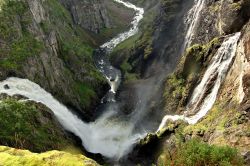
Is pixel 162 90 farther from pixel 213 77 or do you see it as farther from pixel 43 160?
pixel 43 160

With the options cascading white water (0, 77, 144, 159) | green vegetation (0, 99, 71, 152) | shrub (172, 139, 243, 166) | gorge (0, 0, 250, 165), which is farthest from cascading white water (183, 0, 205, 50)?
shrub (172, 139, 243, 166)

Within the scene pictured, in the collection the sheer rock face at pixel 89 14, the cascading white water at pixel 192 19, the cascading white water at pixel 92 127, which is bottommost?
the cascading white water at pixel 92 127

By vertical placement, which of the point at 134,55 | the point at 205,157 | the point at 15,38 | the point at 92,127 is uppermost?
the point at 15,38

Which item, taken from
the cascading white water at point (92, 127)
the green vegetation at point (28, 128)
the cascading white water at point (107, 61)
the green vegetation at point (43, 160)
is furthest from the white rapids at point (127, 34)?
the green vegetation at point (43, 160)

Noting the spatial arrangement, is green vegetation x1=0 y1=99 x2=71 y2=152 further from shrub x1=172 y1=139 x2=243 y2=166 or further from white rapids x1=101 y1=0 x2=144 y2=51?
white rapids x1=101 y1=0 x2=144 y2=51

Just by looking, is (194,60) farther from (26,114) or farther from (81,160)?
(81,160)

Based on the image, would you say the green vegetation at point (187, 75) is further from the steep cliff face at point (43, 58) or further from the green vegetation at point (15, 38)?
the green vegetation at point (15, 38)

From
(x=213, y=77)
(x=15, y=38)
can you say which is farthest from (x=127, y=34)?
(x=213, y=77)

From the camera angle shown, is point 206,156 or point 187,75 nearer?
point 206,156
